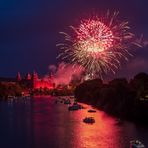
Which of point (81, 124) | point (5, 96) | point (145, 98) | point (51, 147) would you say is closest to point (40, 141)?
point (51, 147)

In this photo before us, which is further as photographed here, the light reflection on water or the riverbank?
the riverbank

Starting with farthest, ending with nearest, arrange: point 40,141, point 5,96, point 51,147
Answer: point 5,96, point 40,141, point 51,147

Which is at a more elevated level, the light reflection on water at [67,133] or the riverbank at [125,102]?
the riverbank at [125,102]

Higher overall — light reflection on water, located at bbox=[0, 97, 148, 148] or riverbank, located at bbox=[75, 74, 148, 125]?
riverbank, located at bbox=[75, 74, 148, 125]

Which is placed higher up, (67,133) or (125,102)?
(125,102)

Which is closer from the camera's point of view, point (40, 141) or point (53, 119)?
point (40, 141)

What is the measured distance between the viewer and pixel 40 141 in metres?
52.2

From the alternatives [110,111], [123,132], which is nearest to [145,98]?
[110,111]

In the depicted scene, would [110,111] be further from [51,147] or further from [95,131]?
[51,147]

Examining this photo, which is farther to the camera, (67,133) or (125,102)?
(125,102)

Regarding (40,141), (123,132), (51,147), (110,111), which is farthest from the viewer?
(110,111)

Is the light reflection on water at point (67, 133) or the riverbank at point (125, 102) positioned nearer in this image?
the light reflection on water at point (67, 133)

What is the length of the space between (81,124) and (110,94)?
2713cm

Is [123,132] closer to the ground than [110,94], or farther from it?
closer to the ground
